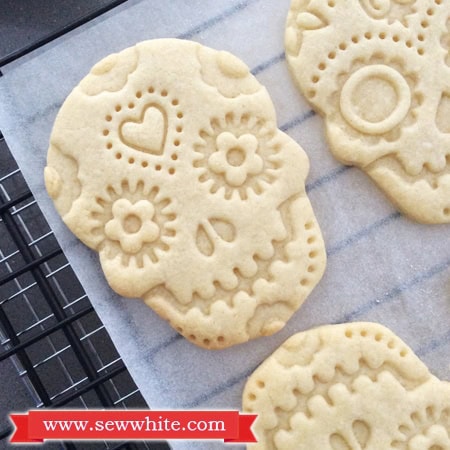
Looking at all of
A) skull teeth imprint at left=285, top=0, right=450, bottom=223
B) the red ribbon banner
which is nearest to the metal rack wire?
the red ribbon banner

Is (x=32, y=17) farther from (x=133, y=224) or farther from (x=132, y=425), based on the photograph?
(x=132, y=425)

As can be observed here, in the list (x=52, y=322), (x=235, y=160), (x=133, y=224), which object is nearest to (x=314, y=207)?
(x=235, y=160)

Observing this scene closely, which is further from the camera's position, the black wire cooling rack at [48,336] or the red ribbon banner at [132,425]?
the black wire cooling rack at [48,336]

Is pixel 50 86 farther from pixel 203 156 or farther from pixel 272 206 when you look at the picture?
pixel 272 206

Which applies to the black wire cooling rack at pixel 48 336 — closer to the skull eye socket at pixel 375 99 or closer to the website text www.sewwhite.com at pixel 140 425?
the website text www.sewwhite.com at pixel 140 425

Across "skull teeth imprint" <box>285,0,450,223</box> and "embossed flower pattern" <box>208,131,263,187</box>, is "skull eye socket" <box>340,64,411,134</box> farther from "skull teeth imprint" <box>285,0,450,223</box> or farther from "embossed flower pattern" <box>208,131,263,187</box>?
"embossed flower pattern" <box>208,131,263,187</box>

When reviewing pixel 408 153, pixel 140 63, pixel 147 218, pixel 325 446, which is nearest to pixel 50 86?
pixel 140 63

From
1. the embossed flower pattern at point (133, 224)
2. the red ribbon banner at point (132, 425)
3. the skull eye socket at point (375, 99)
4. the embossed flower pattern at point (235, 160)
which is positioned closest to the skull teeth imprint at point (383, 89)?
the skull eye socket at point (375, 99)
